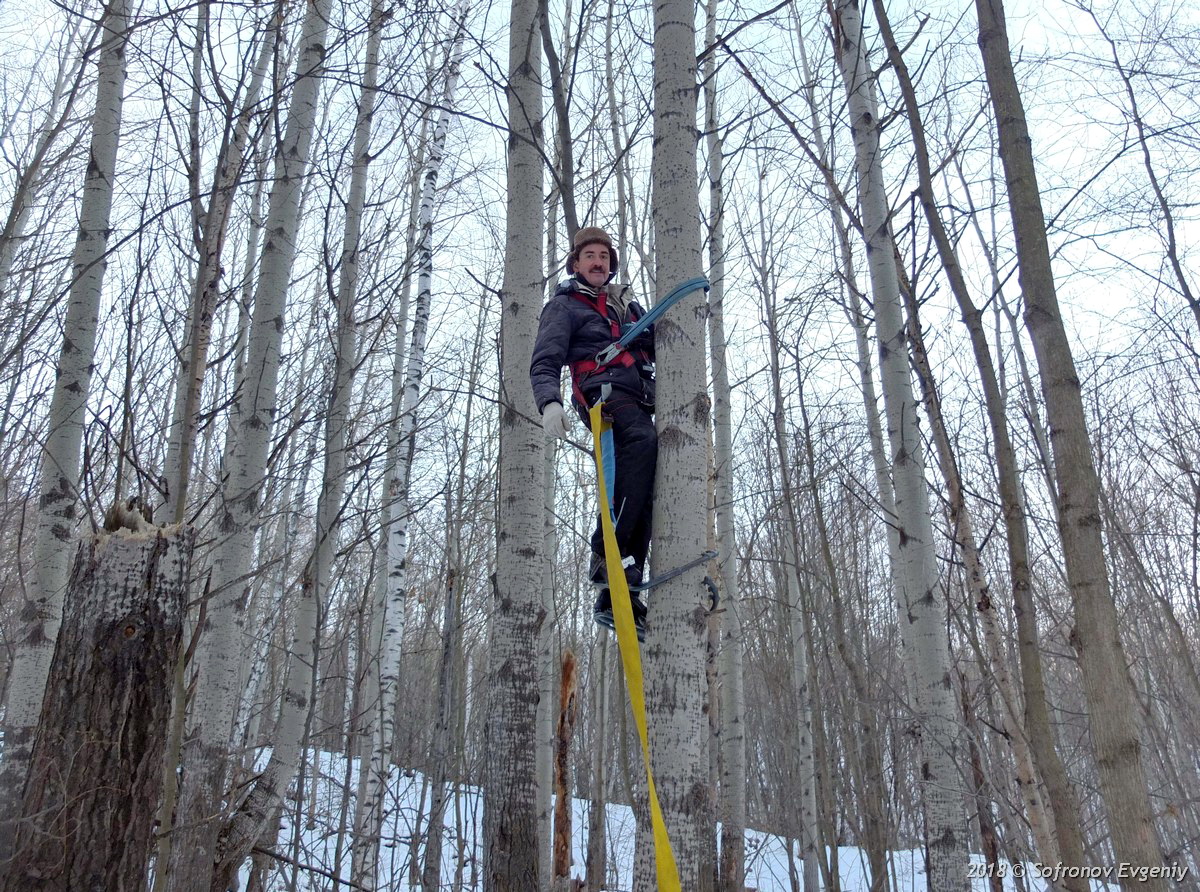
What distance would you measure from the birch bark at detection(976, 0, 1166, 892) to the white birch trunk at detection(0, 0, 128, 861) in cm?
379

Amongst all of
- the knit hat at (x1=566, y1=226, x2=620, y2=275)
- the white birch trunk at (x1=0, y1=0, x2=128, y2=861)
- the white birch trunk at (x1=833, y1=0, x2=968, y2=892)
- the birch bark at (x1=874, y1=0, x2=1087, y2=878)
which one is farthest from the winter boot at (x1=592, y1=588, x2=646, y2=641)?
the white birch trunk at (x1=0, y1=0, x2=128, y2=861)

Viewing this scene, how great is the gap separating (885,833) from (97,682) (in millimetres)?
5103

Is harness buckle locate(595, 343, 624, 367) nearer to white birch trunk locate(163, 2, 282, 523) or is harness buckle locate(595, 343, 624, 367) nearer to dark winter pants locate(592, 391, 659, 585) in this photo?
dark winter pants locate(592, 391, 659, 585)

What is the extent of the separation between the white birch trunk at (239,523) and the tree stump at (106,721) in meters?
0.59

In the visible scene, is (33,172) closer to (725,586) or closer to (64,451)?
(64,451)

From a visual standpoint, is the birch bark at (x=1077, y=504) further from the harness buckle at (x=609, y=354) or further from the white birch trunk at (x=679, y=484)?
the harness buckle at (x=609, y=354)

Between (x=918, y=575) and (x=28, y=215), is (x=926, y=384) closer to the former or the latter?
(x=918, y=575)

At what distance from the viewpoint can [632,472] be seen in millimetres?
2701

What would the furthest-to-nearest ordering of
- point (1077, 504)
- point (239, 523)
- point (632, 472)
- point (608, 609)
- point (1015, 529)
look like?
point (239, 523) < point (608, 609) < point (632, 472) < point (1015, 529) < point (1077, 504)

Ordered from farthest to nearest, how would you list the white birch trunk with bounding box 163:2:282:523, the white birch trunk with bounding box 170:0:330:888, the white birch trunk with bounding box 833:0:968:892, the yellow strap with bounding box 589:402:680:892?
1. the white birch trunk with bounding box 170:0:330:888
2. the white birch trunk with bounding box 833:0:968:892
3. the white birch trunk with bounding box 163:2:282:523
4. the yellow strap with bounding box 589:402:680:892

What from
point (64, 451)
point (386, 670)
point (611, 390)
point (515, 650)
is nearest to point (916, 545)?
point (611, 390)

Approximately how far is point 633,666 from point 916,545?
204 cm

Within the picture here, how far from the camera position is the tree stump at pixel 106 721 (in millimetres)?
2334

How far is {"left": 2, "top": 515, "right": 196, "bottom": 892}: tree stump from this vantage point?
233 centimetres
